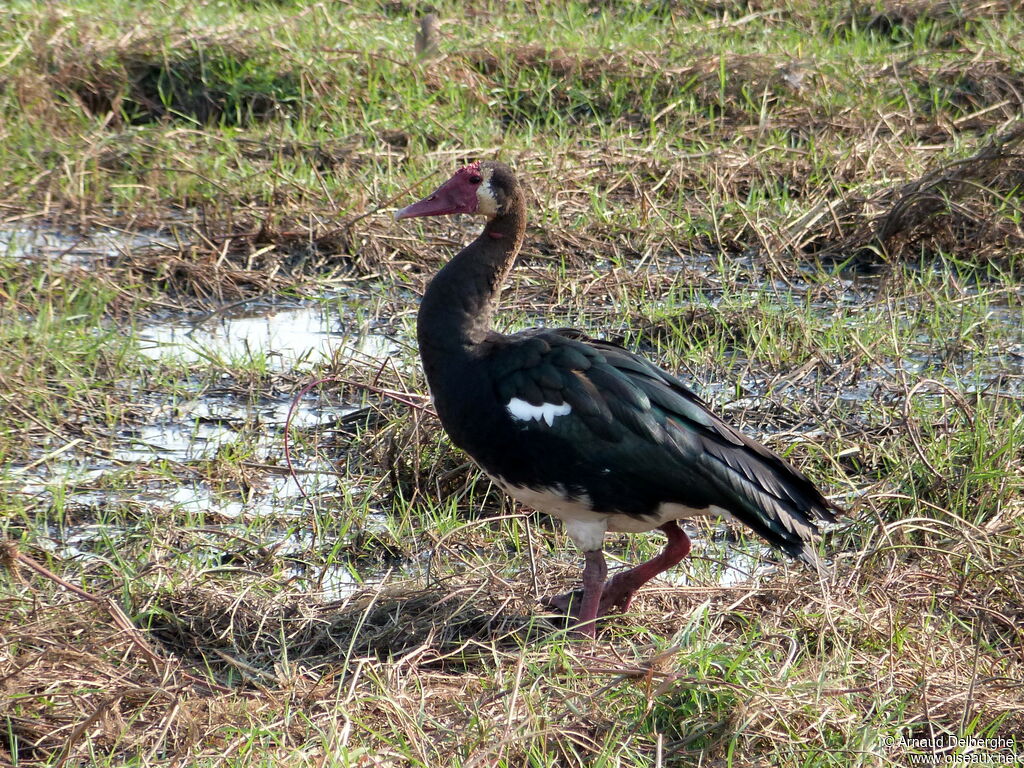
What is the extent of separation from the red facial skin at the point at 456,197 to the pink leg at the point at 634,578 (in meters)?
1.26

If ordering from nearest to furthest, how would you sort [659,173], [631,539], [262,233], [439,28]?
[631,539], [262,233], [659,173], [439,28]

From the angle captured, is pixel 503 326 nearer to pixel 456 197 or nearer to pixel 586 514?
pixel 456 197

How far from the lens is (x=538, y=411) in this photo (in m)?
3.91

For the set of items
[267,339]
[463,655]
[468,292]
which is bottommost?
[267,339]

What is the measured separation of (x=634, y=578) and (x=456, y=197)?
4.59ft

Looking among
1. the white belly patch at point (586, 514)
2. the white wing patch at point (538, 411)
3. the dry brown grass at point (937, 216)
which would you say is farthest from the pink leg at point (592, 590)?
the dry brown grass at point (937, 216)

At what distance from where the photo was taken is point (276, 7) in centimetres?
884

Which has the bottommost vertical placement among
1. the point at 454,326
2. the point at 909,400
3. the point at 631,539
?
the point at 631,539

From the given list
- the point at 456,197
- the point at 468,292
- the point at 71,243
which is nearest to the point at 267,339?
the point at 71,243

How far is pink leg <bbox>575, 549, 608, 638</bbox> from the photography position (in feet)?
12.9

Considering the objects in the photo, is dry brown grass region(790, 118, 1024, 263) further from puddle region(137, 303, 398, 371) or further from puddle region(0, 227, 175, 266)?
puddle region(0, 227, 175, 266)

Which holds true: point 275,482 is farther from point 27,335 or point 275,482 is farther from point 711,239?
point 711,239

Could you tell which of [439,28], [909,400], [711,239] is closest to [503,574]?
[909,400]

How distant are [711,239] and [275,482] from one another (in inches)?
111
